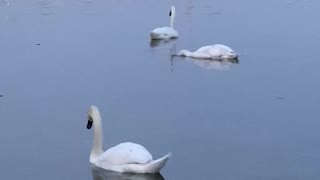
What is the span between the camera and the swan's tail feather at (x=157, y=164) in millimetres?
6512

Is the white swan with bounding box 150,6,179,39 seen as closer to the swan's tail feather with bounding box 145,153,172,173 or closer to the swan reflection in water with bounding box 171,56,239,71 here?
the swan reflection in water with bounding box 171,56,239,71

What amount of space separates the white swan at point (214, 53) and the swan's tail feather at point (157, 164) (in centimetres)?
525

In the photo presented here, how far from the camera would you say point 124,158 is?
22.5 feet

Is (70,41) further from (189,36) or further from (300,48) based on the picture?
(300,48)

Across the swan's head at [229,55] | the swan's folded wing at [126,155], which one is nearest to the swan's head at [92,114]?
the swan's folded wing at [126,155]

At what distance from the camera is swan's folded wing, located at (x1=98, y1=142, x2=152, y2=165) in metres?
6.74

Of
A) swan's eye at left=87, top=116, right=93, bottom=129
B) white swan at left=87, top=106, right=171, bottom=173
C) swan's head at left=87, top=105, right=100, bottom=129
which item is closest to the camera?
white swan at left=87, top=106, right=171, bottom=173

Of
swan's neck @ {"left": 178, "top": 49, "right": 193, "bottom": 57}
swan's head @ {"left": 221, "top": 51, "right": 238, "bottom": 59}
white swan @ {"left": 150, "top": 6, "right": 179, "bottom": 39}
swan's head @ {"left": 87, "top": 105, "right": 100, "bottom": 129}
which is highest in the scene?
swan's head @ {"left": 87, "top": 105, "right": 100, "bottom": 129}

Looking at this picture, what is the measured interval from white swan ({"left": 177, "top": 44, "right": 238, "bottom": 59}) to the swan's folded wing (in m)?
5.04

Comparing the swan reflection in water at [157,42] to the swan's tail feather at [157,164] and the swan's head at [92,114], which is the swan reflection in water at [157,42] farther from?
the swan's tail feather at [157,164]

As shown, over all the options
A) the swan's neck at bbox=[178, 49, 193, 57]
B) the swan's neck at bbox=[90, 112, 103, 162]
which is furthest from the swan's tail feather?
the swan's neck at bbox=[178, 49, 193, 57]

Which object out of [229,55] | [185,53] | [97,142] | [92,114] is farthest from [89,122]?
[185,53]

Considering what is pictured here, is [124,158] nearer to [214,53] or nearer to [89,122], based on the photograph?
[89,122]

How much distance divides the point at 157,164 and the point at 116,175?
50 cm
